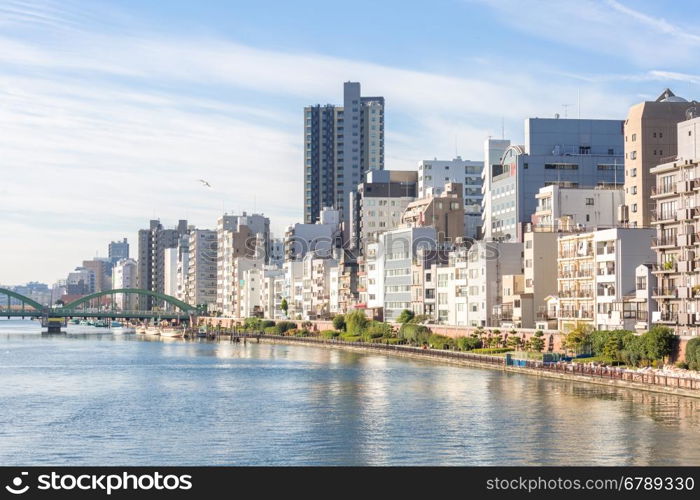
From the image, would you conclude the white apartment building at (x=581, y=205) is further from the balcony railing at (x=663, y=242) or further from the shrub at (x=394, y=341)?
the balcony railing at (x=663, y=242)

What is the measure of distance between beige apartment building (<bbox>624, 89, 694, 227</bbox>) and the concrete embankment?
17196 mm

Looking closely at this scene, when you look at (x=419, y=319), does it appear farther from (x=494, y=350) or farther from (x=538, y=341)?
(x=538, y=341)

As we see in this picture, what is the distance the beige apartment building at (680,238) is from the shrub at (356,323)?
179ft

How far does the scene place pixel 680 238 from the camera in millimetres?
71312

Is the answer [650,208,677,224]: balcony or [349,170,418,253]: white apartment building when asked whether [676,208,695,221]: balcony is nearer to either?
[650,208,677,224]: balcony

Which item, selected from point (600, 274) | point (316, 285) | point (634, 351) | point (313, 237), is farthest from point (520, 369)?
point (313, 237)

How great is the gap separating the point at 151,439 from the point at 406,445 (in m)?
10.9

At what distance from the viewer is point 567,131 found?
390 ft

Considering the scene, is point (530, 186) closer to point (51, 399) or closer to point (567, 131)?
point (567, 131)

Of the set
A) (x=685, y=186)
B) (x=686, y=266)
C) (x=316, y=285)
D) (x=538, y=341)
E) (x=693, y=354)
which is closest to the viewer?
(x=693, y=354)

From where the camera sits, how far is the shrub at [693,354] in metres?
62.5

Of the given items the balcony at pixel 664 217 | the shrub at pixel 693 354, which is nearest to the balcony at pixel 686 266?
the balcony at pixel 664 217

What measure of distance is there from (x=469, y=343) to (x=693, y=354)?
32472 millimetres
